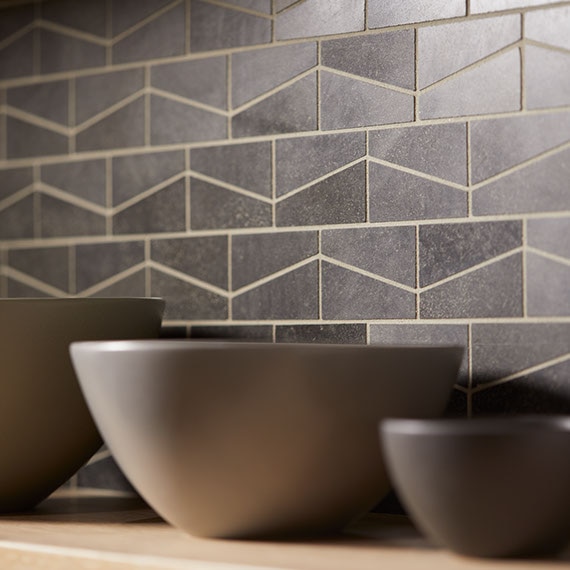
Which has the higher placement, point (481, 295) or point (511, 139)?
point (511, 139)

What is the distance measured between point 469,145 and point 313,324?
0.32 meters

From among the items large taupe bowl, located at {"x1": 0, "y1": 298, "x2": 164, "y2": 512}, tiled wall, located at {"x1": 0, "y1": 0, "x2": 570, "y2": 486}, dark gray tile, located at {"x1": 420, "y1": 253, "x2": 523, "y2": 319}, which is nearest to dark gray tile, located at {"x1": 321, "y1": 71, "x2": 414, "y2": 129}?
tiled wall, located at {"x1": 0, "y1": 0, "x2": 570, "y2": 486}

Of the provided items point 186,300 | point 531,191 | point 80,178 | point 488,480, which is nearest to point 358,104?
point 531,191

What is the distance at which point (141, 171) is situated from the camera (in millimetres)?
1554

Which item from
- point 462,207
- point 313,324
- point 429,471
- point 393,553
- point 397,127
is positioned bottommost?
point 393,553

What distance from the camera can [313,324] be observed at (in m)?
1.39

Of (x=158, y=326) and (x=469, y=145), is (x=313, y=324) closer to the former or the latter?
(x=158, y=326)

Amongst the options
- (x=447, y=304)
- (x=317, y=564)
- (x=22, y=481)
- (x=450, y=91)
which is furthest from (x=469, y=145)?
(x=22, y=481)

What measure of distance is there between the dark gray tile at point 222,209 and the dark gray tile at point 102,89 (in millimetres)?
197

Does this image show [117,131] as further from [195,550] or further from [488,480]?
[488,480]

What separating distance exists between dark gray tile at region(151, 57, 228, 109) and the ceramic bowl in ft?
2.35

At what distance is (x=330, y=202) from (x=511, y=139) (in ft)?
0.85

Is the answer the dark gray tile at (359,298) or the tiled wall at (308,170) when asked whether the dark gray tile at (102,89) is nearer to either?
the tiled wall at (308,170)

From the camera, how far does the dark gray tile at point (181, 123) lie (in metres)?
1.49
